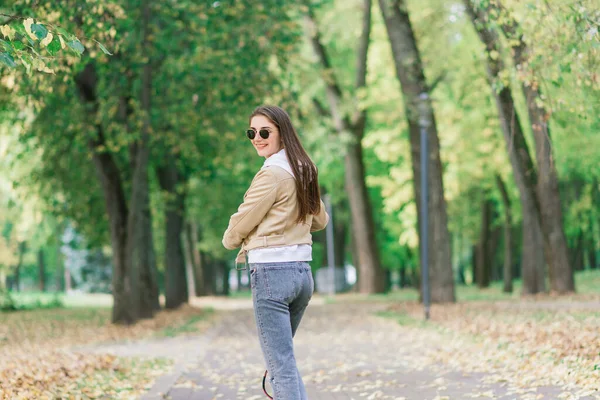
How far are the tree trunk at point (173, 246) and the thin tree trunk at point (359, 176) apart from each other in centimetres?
747

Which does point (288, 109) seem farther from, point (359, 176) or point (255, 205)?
point (255, 205)

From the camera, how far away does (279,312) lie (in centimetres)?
475

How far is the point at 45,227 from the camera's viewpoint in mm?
29953

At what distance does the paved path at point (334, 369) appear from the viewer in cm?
775

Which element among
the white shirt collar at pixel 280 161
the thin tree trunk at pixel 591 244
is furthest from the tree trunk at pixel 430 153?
the thin tree trunk at pixel 591 244

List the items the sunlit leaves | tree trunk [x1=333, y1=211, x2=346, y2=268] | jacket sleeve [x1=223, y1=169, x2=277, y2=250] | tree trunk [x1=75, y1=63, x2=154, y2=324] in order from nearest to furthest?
jacket sleeve [x1=223, y1=169, x2=277, y2=250]
the sunlit leaves
tree trunk [x1=75, y1=63, x2=154, y2=324]
tree trunk [x1=333, y1=211, x2=346, y2=268]

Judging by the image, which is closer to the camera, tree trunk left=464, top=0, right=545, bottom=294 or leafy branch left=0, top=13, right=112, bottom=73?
leafy branch left=0, top=13, right=112, bottom=73

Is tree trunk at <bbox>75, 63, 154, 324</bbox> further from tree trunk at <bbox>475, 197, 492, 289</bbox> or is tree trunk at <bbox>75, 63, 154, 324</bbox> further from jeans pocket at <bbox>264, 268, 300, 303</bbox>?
tree trunk at <bbox>475, 197, 492, 289</bbox>

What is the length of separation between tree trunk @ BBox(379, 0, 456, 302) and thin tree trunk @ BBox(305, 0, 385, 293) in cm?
921

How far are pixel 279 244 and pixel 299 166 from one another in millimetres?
478

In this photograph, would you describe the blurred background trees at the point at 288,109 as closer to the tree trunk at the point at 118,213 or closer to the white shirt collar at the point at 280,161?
the tree trunk at the point at 118,213

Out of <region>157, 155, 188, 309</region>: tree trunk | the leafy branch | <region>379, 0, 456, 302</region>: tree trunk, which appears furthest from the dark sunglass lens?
<region>157, 155, 188, 309</region>: tree trunk

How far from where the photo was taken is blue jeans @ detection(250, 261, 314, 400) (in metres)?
4.70

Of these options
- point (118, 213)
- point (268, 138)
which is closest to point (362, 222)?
point (118, 213)
